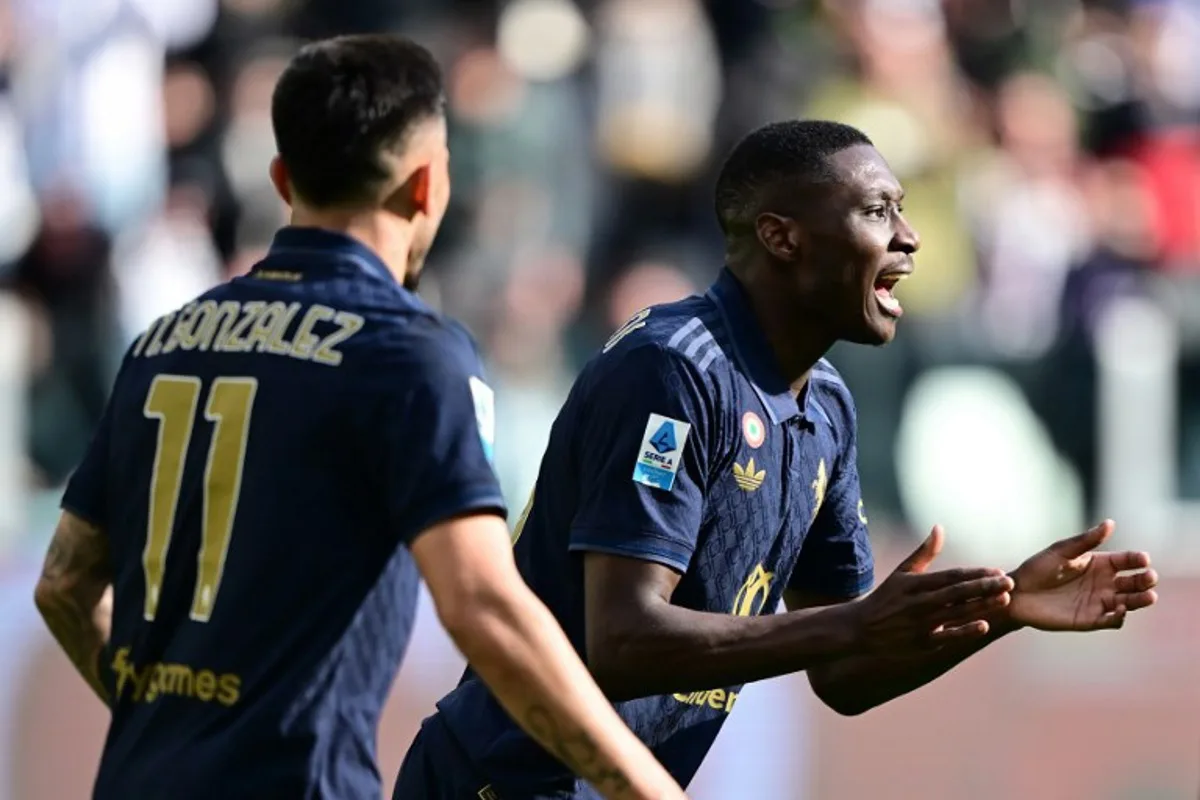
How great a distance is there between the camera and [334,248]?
4133 millimetres

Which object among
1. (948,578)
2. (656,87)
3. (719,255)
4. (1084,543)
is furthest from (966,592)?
(656,87)

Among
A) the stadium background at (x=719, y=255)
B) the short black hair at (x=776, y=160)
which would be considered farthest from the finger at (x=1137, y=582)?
the stadium background at (x=719, y=255)

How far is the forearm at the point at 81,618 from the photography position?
4457 mm

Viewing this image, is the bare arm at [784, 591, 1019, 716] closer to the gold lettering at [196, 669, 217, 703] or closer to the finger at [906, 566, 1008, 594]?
the finger at [906, 566, 1008, 594]

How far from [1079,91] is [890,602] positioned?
706 centimetres

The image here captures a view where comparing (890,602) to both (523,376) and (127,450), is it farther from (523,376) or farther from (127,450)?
(523,376)

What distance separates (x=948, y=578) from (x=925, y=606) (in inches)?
2.9

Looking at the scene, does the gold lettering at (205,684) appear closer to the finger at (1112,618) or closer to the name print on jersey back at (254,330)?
the name print on jersey back at (254,330)

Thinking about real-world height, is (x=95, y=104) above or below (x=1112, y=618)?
above

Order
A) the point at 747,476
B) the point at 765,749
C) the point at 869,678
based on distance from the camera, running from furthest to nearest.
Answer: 1. the point at 765,749
2. the point at 869,678
3. the point at 747,476

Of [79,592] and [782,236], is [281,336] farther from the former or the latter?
[782,236]

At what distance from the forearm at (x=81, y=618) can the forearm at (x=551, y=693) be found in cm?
98

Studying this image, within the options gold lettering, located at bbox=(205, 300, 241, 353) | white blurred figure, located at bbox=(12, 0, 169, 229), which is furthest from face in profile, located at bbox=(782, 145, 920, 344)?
white blurred figure, located at bbox=(12, 0, 169, 229)

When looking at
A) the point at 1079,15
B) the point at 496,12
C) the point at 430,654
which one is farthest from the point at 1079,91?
the point at 430,654
